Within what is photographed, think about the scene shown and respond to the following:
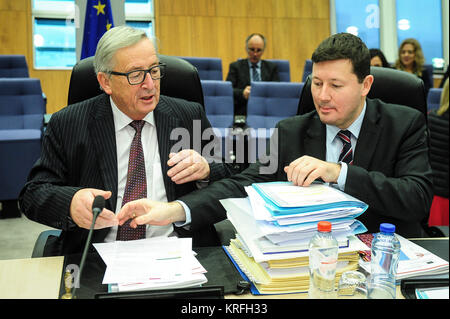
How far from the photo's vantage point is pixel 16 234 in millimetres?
3203

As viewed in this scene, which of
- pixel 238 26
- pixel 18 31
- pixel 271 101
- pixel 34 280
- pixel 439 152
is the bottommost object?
pixel 34 280

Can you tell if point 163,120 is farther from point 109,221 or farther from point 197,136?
point 109,221

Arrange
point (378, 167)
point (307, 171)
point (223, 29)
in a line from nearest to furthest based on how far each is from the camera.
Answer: point (307, 171)
point (378, 167)
point (223, 29)

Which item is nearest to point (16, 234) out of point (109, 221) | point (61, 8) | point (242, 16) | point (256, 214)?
point (109, 221)

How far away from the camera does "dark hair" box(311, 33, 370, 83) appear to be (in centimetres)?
143

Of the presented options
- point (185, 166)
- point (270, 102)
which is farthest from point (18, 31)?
point (185, 166)

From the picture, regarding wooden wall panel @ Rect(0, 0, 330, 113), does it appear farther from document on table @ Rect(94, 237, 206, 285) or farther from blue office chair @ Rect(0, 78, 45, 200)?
document on table @ Rect(94, 237, 206, 285)

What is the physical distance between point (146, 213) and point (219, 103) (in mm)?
3130

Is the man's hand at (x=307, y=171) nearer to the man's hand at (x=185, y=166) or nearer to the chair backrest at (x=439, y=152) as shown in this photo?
the man's hand at (x=185, y=166)

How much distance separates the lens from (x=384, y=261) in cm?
98

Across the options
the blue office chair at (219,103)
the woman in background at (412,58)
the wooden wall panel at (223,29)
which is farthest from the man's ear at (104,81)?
the wooden wall panel at (223,29)

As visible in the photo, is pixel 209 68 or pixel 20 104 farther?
pixel 209 68

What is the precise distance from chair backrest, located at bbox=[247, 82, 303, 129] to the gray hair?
2.88 m

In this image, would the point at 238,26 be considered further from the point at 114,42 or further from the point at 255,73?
the point at 114,42
